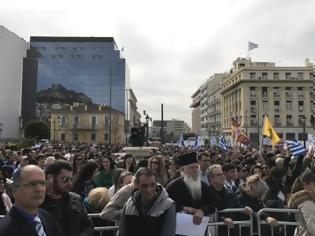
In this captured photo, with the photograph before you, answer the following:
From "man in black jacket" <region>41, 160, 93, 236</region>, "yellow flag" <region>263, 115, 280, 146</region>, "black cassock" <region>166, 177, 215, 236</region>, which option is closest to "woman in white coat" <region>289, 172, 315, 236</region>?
"black cassock" <region>166, 177, 215, 236</region>

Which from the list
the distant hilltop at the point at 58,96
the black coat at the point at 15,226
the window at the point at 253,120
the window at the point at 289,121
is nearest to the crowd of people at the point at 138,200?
the black coat at the point at 15,226

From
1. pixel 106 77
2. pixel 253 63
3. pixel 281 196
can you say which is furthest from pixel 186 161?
pixel 106 77

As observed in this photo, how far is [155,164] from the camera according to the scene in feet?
26.0

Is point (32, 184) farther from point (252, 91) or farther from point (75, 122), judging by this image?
point (75, 122)

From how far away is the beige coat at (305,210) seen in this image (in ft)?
17.8

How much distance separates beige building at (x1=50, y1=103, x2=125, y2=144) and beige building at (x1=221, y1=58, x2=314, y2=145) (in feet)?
120

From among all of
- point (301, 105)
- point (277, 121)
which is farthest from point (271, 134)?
point (301, 105)

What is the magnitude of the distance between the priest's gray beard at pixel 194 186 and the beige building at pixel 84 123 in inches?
4446

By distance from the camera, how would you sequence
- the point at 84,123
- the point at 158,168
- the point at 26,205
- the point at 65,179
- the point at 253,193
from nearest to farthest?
the point at 26,205 → the point at 65,179 → the point at 253,193 → the point at 158,168 → the point at 84,123

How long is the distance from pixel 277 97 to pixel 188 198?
9587 cm

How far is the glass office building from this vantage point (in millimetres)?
132250

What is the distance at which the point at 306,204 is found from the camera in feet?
18.3

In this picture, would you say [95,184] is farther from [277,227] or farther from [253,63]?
[253,63]

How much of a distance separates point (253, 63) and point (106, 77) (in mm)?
44237
